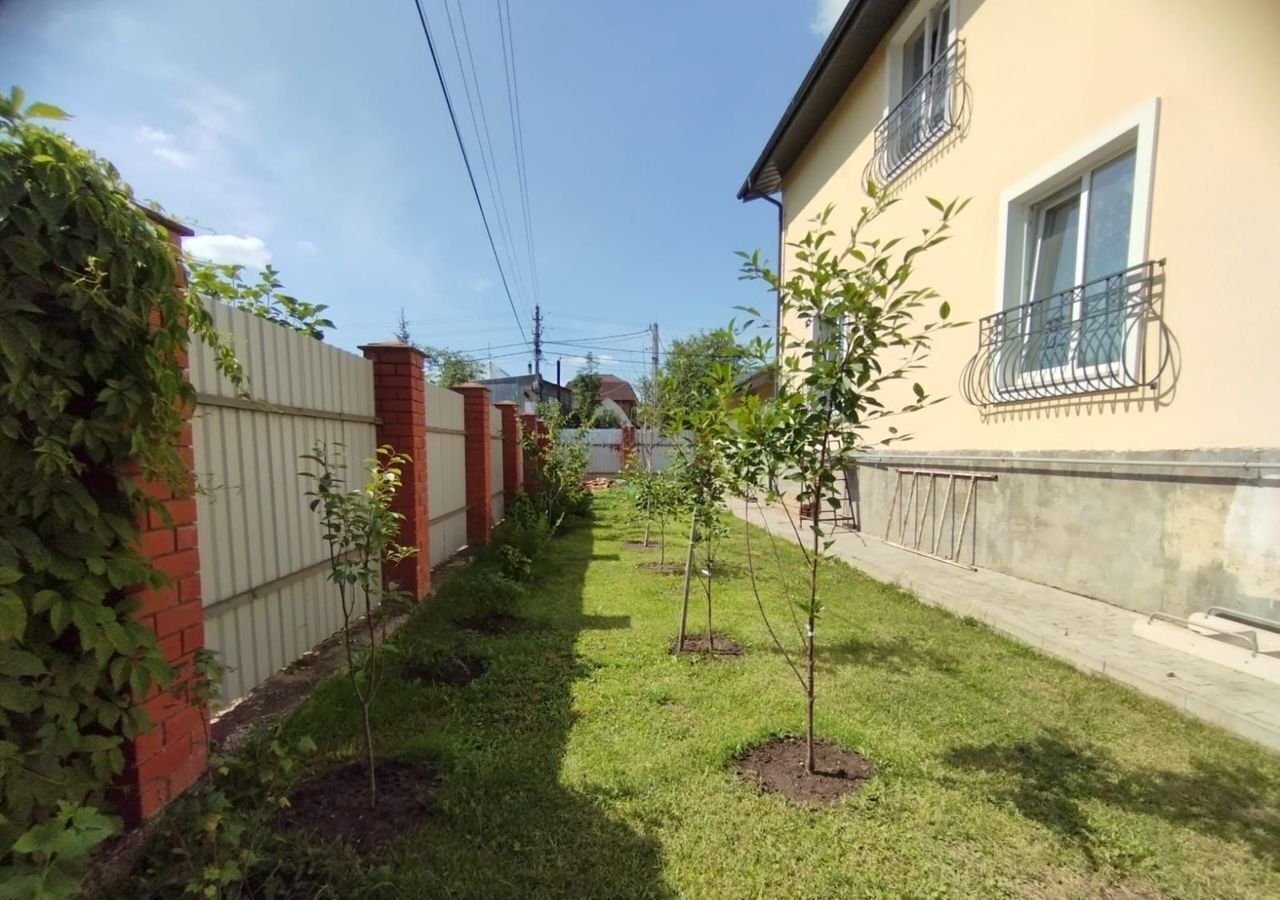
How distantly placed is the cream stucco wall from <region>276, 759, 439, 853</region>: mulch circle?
4.87 m

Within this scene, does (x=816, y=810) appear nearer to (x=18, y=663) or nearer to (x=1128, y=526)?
(x=18, y=663)

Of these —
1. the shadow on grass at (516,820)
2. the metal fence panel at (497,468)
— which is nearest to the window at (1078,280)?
the shadow on grass at (516,820)

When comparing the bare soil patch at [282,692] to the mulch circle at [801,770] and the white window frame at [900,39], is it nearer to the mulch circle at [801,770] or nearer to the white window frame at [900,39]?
the mulch circle at [801,770]

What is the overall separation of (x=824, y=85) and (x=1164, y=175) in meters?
5.99

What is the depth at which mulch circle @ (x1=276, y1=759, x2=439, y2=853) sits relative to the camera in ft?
6.58

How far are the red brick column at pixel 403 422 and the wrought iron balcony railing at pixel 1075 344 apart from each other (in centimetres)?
522

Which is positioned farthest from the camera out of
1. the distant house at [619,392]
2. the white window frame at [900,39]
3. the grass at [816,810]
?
the distant house at [619,392]

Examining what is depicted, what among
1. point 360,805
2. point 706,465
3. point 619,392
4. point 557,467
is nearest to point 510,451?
point 557,467

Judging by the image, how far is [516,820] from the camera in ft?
7.02

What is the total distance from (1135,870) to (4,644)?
3.22 metres

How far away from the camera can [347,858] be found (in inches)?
72.8

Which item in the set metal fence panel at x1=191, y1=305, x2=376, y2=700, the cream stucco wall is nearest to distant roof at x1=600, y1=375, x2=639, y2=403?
the cream stucco wall

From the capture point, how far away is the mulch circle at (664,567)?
6375 millimetres

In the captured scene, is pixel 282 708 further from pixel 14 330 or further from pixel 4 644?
pixel 14 330
